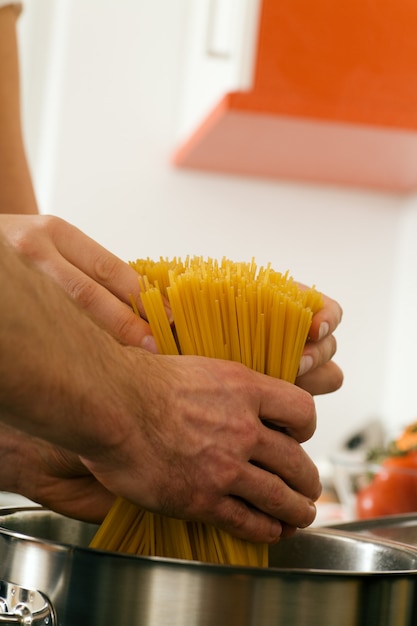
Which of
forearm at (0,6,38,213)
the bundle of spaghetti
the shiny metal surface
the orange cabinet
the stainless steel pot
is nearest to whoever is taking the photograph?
the stainless steel pot

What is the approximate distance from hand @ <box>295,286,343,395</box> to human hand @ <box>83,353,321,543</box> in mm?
53

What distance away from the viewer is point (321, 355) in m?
0.62

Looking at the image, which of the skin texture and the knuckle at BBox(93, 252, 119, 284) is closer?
the skin texture

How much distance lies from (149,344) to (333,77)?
1.03 metres

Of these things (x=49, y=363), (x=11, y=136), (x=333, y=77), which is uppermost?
(x=333, y=77)

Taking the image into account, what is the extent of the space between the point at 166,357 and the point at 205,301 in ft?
0.16

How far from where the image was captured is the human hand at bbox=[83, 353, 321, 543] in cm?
48

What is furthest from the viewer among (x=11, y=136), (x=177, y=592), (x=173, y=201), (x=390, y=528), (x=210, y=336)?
(x=173, y=201)

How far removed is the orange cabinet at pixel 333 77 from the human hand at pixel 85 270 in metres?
0.89

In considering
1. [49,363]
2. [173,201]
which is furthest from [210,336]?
[173,201]

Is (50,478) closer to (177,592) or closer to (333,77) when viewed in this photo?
(177,592)

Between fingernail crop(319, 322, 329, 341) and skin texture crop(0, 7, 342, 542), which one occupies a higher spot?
fingernail crop(319, 322, 329, 341)

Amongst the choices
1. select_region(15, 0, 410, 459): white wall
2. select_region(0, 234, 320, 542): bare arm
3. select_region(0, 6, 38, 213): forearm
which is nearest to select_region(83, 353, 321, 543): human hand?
select_region(0, 234, 320, 542): bare arm

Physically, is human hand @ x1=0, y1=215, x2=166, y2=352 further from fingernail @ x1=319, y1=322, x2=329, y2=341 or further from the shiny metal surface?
the shiny metal surface
